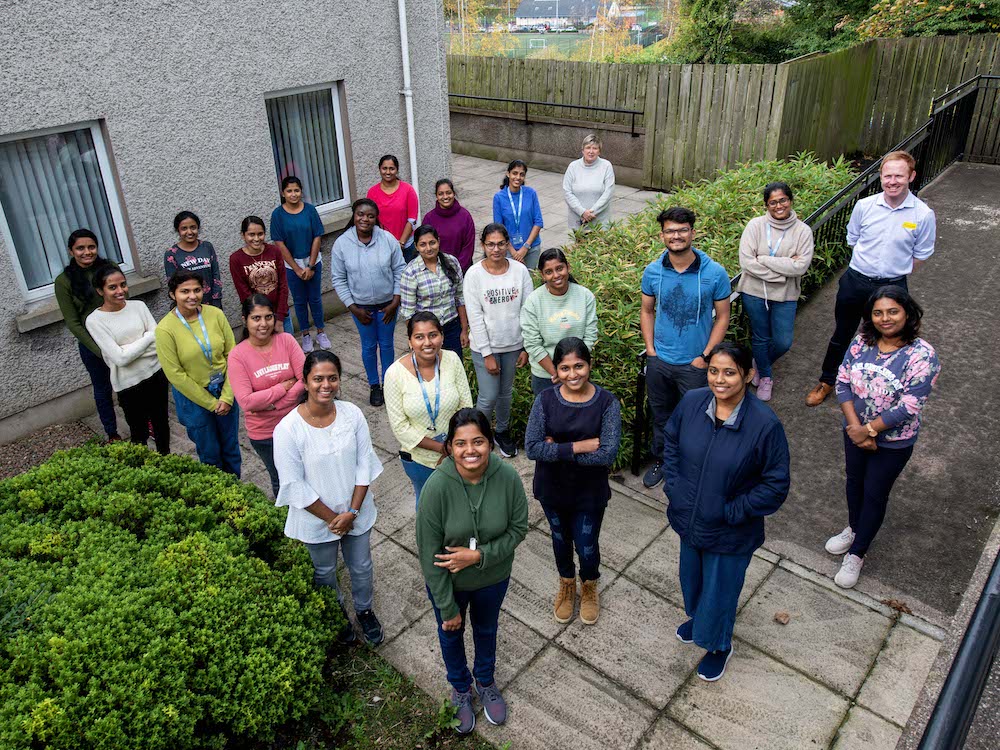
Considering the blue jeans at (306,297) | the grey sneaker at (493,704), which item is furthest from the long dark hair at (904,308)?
the blue jeans at (306,297)

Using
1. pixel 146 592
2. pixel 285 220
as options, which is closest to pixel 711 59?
pixel 285 220

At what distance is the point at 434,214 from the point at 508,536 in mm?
4346

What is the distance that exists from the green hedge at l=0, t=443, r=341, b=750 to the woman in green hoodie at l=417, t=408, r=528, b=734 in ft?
2.69

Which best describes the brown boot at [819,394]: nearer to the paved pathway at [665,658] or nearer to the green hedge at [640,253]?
the green hedge at [640,253]

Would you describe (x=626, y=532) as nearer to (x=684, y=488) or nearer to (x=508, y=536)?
(x=684, y=488)

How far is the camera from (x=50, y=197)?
21.2ft

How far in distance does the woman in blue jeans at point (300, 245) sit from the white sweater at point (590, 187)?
2.73 metres

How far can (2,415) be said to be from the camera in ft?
20.8

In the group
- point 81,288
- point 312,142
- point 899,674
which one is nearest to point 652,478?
→ point 899,674

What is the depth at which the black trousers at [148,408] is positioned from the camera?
5.57m

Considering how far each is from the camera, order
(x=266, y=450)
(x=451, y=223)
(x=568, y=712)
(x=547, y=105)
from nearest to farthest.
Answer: (x=568, y=712) < (x=266, y=450) < (x=451, y=223) < (x=547, y=105)

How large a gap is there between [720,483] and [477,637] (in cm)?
138

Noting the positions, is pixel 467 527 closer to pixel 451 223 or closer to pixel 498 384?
pixel 498 384

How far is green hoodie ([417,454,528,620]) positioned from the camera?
334 centimetres
